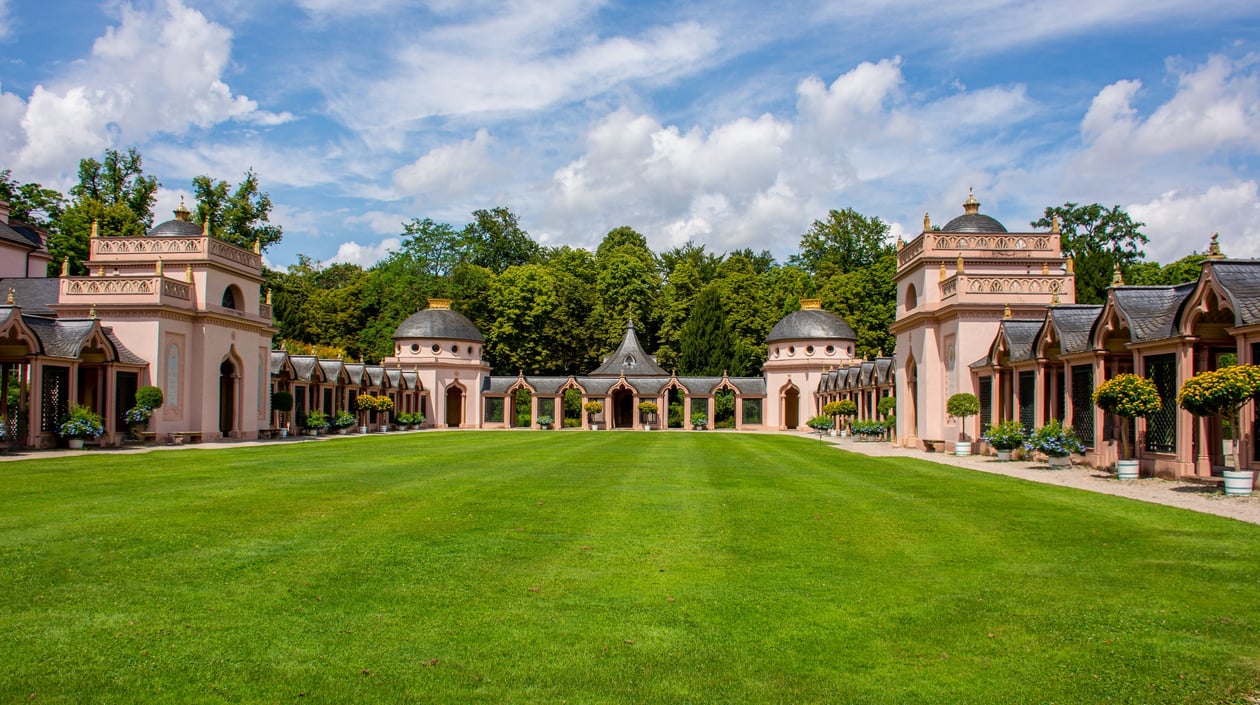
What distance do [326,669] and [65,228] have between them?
174 ft

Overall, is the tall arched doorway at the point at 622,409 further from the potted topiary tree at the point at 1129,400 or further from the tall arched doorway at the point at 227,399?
the potted topiary tree at the point at 1129,400

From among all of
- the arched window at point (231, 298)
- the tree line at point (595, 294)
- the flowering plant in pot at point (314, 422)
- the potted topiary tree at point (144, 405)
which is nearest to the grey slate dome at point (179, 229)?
the arched window at point (231, 298)

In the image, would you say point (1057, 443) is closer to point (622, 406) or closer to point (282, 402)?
point (282, 402)

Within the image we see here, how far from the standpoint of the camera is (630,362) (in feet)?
218

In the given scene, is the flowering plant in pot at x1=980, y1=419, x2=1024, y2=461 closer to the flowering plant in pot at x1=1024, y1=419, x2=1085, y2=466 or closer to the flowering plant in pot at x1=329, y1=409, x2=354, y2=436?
the flowering plant in pot at x1=1024, y1=419, x2=1085, y2=466

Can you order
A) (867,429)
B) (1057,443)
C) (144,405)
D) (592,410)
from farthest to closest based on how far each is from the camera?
(592,410)
(867,429)
(144,405)
(1057,443)

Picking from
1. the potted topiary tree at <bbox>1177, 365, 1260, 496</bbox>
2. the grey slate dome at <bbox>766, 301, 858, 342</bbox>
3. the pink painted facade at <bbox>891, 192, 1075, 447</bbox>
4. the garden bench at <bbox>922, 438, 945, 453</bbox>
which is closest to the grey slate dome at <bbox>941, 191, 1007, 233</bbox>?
the pink painted facade at <bbox>891, 192, 1075, 447</bbox>

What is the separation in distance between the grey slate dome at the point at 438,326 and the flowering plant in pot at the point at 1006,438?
43.6m

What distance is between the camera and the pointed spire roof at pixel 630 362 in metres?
65.7

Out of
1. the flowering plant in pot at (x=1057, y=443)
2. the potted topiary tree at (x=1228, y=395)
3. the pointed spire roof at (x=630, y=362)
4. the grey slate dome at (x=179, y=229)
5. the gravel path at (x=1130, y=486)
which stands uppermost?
the grey slate dome at (x=179, y=229)

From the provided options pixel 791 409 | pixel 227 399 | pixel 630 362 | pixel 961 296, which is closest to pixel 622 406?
pixel 630 362

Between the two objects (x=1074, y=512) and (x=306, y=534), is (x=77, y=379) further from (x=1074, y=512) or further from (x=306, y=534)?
(x=1074, y=512)

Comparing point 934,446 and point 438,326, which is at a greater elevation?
point 438,326

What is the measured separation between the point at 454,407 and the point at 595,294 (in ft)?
62.9
